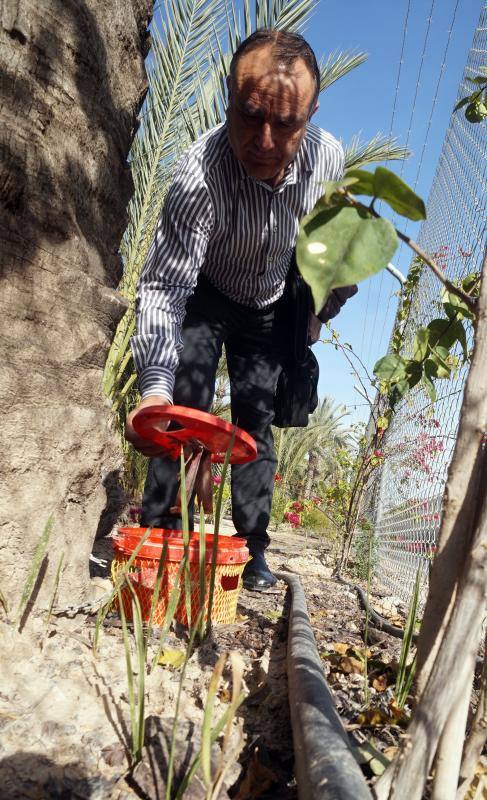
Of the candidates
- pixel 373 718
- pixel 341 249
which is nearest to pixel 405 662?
pixel 373 718

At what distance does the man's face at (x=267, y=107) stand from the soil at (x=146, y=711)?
1412 mm

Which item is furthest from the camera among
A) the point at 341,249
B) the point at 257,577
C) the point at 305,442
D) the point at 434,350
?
the point at 305,442

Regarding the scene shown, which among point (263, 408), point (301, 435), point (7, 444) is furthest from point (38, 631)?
point (301, 435)

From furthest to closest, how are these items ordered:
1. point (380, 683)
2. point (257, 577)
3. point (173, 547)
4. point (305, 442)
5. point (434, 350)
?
point (305, 442)
point (257, 577)
point (173, 547)
point (380, 683)
point (434, 350)

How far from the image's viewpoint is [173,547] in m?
1.72

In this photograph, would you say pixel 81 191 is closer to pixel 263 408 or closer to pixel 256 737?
pixel 263 408

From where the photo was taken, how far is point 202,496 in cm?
166

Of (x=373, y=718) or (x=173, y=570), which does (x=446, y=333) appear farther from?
(x=173, y=570)

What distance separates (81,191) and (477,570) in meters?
1.50

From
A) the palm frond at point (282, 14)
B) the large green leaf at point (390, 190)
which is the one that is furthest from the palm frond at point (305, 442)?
the large green leaf at point (390, 190)

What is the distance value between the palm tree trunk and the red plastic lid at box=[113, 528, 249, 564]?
0.10m

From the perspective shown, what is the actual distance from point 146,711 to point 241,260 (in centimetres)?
152

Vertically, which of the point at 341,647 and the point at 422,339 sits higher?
the point at 422,339

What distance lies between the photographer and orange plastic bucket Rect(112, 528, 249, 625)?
5.67ft
